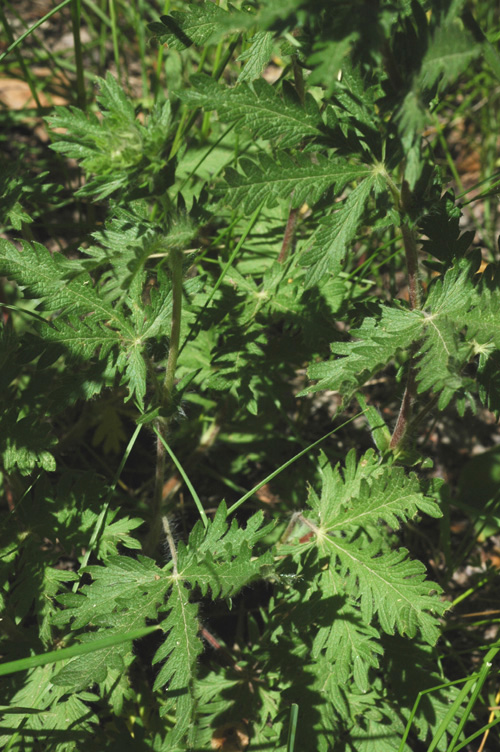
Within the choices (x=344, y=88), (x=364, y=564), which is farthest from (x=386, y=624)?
(x=344, y=88)

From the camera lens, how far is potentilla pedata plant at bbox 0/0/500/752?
1639 mm

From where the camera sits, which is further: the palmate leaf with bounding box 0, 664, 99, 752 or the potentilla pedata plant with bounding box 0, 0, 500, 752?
the palmate leaf with bounding box 0, 664, 99, 752

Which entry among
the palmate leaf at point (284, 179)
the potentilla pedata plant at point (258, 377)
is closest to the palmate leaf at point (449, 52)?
the potentilla pedata plant at point (258, 377)

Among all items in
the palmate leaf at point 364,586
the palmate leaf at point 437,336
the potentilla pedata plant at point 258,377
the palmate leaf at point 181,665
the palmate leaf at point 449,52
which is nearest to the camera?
the palmate leaf at point 449,52

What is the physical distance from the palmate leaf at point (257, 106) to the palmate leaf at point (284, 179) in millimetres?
68

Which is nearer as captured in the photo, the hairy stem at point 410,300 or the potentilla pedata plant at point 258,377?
the potentilla pedata plant at point 258,377

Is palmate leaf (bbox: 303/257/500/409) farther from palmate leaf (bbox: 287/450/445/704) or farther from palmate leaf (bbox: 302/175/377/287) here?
palmate leaf (bbox: 287/450/445/704)

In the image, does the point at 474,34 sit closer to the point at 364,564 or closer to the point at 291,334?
the point at 291,334

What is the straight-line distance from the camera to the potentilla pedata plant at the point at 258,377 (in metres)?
1.64

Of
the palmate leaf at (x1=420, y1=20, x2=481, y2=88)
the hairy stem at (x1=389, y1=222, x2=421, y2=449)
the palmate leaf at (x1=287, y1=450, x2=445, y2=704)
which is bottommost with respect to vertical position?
the palmate leaf at (x1=287, y1=450, x2=445, y2=704)

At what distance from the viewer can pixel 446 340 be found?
177 cm

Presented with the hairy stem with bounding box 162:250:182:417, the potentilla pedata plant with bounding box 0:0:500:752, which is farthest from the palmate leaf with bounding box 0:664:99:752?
the hairy stem with bounding box 162:250:182:417

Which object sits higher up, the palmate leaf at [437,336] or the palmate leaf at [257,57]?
the palmate leaf at [257,57]

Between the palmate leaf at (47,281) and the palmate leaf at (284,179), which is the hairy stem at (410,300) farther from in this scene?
the palmate leaf at (47,281)
